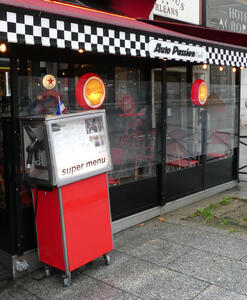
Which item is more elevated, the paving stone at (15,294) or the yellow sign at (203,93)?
the yellow sign at (203,93)

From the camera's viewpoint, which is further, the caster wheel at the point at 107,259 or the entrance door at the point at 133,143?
the entrance door at the point at 133,143

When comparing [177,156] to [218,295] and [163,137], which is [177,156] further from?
[218,295]

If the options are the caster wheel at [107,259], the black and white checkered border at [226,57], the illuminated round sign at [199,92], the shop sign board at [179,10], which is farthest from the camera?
the shop sign board at [179,10]

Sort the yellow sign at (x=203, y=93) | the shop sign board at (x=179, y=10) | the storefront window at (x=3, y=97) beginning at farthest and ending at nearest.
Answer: the shop sign board at (x=179, y=10) → the yellow sign at (x=203, y=93) → the storefront window at (x=3, y=97)

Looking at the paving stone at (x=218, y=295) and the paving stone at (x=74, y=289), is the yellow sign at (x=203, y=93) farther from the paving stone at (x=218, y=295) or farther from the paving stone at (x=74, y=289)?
the paving stone at (x=74, y=289)

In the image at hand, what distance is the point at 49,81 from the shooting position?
13.2ft

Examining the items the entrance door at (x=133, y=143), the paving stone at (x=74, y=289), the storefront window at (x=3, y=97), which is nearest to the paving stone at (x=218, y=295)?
the paving stone at (x=74, y=289)

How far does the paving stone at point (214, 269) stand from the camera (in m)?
3.40

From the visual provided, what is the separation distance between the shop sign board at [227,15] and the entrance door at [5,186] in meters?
7.29

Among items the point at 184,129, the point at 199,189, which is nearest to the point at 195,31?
the point at 184,129

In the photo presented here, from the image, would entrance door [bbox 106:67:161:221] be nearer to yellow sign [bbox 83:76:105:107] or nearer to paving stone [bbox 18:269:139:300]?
yellow sign [bbox 83:76:105:107]

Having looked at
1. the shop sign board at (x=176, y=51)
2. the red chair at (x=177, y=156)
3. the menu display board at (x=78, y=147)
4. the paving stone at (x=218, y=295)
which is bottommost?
the paving stone at (x=218, y=295)

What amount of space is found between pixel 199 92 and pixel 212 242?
2735mm

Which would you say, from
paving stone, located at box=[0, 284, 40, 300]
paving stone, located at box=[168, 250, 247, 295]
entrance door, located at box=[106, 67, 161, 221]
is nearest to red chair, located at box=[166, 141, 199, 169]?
entrance door, located at box=[106, 67, 161, 221]
